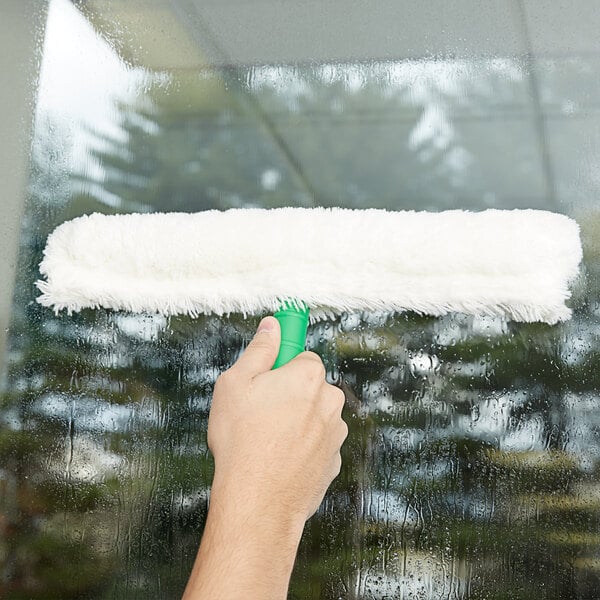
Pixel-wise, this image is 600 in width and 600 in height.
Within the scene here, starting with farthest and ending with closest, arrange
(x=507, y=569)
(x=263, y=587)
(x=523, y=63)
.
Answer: (x=523, y=63)
(x=507, y=569)
(x=263, y=587)

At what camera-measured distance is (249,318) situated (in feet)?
2.37

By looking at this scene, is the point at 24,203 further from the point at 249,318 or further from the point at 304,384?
the point at 304,384

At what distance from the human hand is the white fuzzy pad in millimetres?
134

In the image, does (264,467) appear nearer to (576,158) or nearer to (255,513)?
(255,513)

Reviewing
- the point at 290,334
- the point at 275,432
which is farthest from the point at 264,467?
the point at 290,334

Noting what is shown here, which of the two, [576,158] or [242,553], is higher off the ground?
[576,158]

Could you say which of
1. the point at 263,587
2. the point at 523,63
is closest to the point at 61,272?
the point at 263,587

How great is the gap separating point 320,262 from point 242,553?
0.98 ft

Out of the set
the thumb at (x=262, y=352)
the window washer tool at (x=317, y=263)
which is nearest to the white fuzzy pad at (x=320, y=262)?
the window washer tool at (x=317, y=263)

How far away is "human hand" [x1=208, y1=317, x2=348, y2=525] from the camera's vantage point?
51cm

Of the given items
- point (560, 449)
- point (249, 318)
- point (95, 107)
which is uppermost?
point (95, 107)

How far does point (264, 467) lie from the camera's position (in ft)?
1.69

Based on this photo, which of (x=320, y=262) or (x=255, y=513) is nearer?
(x=255, y=513)

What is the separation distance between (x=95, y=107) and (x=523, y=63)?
459mm
